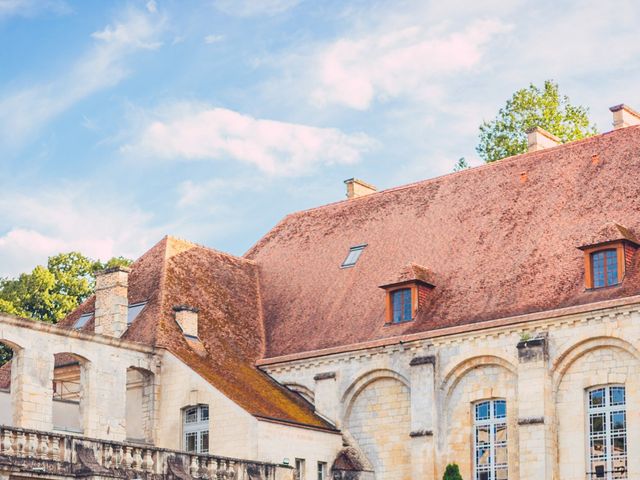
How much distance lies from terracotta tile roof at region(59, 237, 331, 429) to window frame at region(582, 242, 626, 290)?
27.7 ft

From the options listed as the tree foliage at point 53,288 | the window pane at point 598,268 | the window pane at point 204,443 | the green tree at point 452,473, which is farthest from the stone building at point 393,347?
the tree foliage at point 53,288

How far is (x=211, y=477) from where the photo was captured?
33188 millimetres

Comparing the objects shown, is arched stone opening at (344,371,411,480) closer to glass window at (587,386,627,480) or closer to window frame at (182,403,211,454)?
window frame at (182,403,211,454)

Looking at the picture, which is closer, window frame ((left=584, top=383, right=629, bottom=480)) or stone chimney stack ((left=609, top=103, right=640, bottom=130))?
window frame ((left=584, top=383, right=629, bottom=480))

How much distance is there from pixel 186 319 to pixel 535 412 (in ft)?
35.0

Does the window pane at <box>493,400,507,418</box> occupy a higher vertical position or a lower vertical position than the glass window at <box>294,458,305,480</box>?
higher

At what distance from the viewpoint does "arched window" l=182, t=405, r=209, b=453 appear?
3699 cm

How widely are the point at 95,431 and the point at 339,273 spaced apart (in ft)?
31.4

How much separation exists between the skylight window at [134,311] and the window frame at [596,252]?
42.4 feet

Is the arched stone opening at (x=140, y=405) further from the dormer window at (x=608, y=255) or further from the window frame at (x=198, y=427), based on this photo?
the dormer window at (x=608, y=255)

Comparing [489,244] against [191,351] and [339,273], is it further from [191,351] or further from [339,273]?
[191,351]

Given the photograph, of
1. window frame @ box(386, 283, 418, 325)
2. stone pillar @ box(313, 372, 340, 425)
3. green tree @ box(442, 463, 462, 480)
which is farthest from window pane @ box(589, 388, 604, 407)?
stone pillar @ box(313, 372, 340, 425)

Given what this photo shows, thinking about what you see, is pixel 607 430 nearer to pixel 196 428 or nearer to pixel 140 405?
pixel 196 428

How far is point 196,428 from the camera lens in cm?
3731
